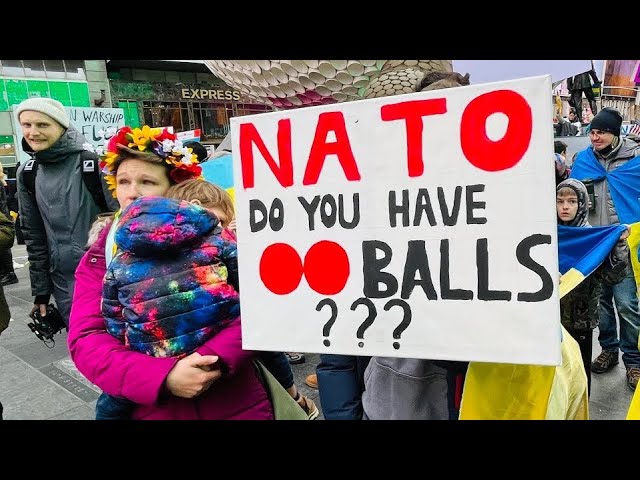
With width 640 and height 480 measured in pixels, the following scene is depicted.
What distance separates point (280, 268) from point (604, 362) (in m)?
3.14

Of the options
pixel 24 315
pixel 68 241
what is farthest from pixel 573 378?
pixel 24 315

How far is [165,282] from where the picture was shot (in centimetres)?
137

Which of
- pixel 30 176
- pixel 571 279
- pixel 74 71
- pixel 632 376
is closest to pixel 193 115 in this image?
pixel 74 71

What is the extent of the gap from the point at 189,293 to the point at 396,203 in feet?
1.96

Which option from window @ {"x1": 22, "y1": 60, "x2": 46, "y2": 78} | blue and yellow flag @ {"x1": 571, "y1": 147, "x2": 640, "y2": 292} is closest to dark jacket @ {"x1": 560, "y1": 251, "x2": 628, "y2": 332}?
blue and yellow flag @ {"x1": 571, "y1": 147, "x2": 640, "y2": 292}

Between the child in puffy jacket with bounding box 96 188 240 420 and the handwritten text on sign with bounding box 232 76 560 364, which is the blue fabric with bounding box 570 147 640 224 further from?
the child in puffy jacket with bounding box 96 188 240 420

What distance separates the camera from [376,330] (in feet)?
4.19

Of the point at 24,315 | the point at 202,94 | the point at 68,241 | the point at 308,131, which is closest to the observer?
the point at 308,131

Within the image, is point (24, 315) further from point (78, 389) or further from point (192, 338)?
point (192, 338)

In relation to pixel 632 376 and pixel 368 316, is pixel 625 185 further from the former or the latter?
pixel 368 316

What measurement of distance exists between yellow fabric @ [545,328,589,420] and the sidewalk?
1592mm

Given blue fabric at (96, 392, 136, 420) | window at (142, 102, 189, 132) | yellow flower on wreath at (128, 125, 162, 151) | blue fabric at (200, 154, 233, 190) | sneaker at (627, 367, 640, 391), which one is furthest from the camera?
window at (142, 102, 189, 132)

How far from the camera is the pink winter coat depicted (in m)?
1.36

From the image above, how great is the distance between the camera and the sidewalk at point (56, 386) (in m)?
3.20
